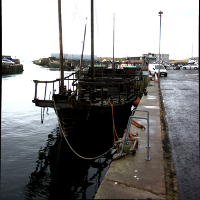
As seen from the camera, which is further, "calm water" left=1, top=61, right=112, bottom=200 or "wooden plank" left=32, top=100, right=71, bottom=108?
"wooden plank" left=32, top=100, right=71, bottom=108

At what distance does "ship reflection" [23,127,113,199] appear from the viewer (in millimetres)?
6824

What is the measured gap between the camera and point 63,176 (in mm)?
7930

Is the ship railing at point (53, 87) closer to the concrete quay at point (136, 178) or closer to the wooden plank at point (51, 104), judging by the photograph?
the wooden plank at point (51, 104)

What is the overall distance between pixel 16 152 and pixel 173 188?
819 cm

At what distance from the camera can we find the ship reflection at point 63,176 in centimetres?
682

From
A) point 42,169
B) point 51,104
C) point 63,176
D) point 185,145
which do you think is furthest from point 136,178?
point 51,104

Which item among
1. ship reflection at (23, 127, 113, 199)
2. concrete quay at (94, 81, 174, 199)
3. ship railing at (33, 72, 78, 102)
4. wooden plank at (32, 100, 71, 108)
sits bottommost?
ship reflection at (23, 127, 113, 199)

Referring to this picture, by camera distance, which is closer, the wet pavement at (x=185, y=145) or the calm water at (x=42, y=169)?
the wet pavement at (x=185, y=145)

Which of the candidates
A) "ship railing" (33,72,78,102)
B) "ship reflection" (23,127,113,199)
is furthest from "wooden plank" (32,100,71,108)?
"ship reflection" (23,127,113,199)

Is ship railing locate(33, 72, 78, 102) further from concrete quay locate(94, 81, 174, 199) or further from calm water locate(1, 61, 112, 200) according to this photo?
concrete quay locate(94, 81, 174, 199)

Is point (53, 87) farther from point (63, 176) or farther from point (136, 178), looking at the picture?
point (136, 178)

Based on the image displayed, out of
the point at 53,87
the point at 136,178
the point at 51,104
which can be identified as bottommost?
the point at 136,178

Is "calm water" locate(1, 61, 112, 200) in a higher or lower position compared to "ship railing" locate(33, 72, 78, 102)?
lower

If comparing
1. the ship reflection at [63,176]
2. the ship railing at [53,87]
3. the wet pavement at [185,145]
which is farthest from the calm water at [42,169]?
the wet pavement at [185,145]
